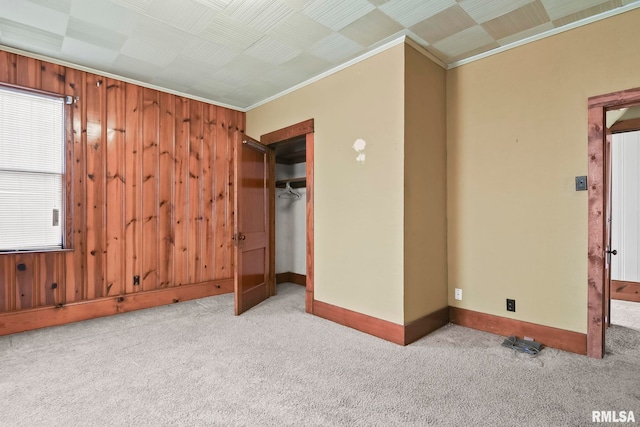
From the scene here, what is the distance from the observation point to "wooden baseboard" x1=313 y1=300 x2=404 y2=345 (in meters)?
2.82

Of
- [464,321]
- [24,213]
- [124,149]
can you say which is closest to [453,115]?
[464,321]

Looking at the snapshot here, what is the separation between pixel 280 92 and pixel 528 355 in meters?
3.70

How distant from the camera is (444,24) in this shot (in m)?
2.58

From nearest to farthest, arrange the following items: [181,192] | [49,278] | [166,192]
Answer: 1. [49,278]
2. [166,192]
3. [181,192]

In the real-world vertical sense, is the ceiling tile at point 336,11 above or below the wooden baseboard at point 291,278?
above

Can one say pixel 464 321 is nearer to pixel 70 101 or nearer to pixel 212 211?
pixel 212 211

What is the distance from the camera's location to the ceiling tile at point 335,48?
9.25 feet

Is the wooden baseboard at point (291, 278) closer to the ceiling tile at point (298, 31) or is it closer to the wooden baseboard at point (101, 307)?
the wooden baseboard at point (101, 307)

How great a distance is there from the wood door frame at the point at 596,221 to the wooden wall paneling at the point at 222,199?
3.95 meters

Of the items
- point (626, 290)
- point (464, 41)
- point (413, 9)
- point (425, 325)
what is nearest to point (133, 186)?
point (413, 9)

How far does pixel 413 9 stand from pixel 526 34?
3.59ft

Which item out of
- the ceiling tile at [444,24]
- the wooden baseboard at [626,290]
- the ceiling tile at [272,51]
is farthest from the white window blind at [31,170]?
the wooden baseboard at [626,290]

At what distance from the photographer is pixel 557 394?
199cm

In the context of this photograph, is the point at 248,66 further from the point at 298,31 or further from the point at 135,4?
the point at 135,4
